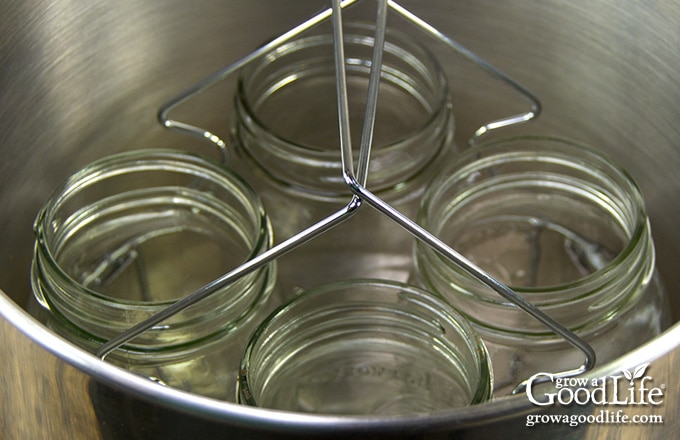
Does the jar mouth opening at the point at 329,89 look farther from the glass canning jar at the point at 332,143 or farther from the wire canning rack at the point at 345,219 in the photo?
the wire canning rack at the point at 345,219

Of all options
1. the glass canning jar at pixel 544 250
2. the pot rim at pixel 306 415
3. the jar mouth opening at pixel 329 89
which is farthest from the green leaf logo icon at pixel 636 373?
the jar mouth opening at pixel 329 89

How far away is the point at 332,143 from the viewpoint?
21.1 inches

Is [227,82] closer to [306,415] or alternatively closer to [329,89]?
[329,89]

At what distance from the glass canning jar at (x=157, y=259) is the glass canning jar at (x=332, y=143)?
3cm

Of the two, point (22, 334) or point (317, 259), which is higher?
point (22, 334)

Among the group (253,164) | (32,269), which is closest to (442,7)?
(253,164)

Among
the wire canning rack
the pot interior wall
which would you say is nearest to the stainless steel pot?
the pot interior wall

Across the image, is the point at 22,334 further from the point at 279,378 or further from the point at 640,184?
the point at 640,184

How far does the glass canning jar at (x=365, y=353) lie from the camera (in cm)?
38

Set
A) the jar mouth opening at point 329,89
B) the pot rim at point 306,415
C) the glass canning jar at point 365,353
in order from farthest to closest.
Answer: the jar mouth opening at point 329,89
the glass canning jar at point 365,353
the pot rim at point 306,415

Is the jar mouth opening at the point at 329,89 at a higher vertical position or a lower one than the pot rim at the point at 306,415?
lower

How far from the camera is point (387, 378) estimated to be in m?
0.43

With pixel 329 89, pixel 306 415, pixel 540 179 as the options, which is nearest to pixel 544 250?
pixel 540 179

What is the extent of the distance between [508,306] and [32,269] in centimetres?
21
